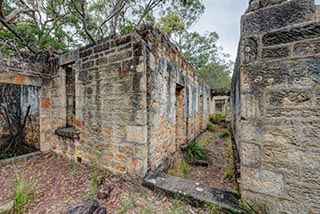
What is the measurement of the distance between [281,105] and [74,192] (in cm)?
292

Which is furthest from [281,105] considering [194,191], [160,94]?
[160,94]

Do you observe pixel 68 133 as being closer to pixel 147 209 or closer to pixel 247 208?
pixel 147 209

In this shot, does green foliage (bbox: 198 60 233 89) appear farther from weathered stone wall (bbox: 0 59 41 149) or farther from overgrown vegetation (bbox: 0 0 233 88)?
weathered stone wall (bbox: 0 59 41 149)

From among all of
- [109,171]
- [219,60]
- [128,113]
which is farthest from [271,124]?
[219,60]

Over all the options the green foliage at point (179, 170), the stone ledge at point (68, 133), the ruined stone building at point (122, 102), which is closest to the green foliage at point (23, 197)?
the ruined stone building at point (122, 102)

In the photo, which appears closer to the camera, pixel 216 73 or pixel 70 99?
pixel 70 99

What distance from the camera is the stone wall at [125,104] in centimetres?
234

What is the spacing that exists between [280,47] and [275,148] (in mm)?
962

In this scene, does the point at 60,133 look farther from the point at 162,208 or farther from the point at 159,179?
the point at 162,208

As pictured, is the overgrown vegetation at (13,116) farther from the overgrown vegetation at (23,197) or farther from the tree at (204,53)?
the tree at (204,53)

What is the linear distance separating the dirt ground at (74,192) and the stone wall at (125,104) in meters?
0.25

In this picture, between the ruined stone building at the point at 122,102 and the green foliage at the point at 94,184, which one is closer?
the green foliage at the point at 94,184

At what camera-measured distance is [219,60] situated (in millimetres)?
17969

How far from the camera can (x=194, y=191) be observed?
6.76 ft
